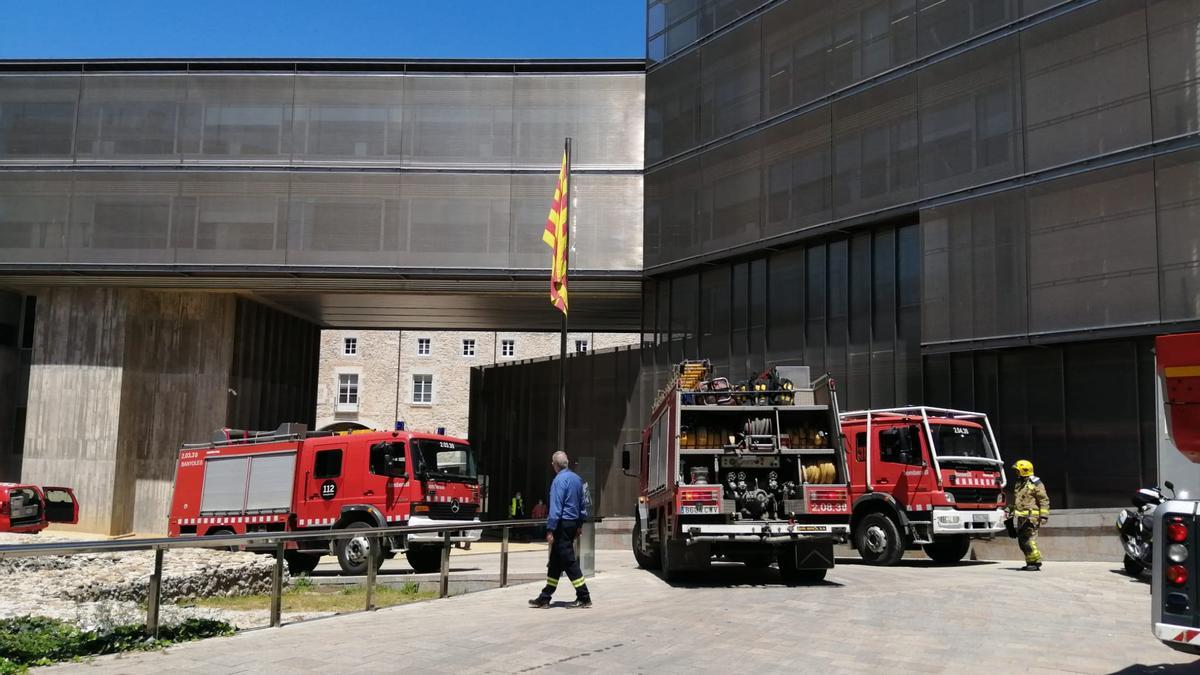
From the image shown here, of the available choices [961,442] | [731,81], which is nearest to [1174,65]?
[961,442]

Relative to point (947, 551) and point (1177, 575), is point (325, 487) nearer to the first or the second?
point (947, 551)

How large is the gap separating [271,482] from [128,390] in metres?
14.0

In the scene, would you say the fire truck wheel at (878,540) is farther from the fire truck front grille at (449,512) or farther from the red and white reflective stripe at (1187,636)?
the red and white reflective stripe at (1187,636)

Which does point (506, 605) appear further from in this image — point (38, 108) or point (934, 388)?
point (38, 108)

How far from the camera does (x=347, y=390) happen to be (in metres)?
61.7

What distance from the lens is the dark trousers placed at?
10633mm

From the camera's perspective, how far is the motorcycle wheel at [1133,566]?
1420 centimetres

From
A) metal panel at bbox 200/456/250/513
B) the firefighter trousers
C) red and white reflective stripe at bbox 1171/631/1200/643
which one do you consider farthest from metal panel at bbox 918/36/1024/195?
red and white reflective stripe at bbox 1171/631/1200/643

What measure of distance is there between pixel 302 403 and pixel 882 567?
27.8 metres

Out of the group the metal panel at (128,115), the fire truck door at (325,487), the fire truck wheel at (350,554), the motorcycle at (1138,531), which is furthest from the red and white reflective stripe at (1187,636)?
the metal panel at (128,115)

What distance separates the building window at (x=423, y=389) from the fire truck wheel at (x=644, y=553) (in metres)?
44.9

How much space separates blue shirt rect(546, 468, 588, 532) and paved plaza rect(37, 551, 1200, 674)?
0.96 m

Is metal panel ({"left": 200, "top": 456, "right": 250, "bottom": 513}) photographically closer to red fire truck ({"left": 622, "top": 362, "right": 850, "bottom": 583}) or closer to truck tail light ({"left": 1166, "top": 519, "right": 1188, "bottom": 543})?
red fire truck ({"left": 622, "top": 362, "right": 850, "bottom": 583})

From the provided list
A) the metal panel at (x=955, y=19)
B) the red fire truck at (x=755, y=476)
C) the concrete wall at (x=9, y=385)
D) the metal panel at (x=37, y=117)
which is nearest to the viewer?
the red fire truck at (x=755, y=476)
